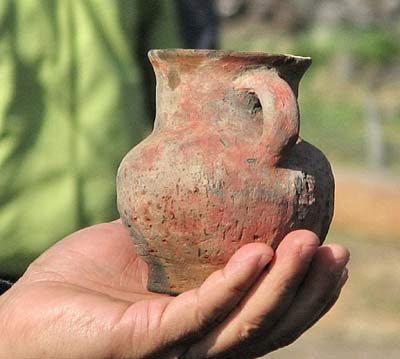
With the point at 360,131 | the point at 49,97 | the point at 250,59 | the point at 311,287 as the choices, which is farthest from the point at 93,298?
the point at 360,131

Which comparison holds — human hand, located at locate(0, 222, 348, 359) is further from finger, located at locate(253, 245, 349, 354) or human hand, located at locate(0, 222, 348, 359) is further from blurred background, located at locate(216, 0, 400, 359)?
blurred background, located at locate(216, 0, 400, 359)

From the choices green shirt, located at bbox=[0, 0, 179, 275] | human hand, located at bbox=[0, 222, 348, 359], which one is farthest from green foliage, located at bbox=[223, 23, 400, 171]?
human hand, located at bbox=[0, 222, 348, 359]

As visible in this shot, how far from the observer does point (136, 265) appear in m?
2.18

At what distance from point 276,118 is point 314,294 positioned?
28 cm

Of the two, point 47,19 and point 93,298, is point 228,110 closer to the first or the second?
point 93,298

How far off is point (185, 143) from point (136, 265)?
1.01 ft

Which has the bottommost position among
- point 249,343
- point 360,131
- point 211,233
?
point 360,131

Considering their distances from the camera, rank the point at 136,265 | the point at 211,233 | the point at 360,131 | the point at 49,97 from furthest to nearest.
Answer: the point at 360,131, the point at 49,97, the point at 136,265, the point at 211,233

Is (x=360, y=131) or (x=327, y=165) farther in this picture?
(x=360, y=131)

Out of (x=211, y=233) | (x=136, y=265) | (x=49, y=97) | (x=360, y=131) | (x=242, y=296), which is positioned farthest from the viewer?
(x=360, y=131)

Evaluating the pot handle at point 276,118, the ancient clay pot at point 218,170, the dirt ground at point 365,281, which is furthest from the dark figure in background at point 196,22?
the dirt ground at point 365,281

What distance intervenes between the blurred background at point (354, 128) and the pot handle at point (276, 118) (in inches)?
137

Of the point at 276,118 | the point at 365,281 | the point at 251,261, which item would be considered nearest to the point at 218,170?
the point at 276,118

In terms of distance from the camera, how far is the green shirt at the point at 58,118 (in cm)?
234
